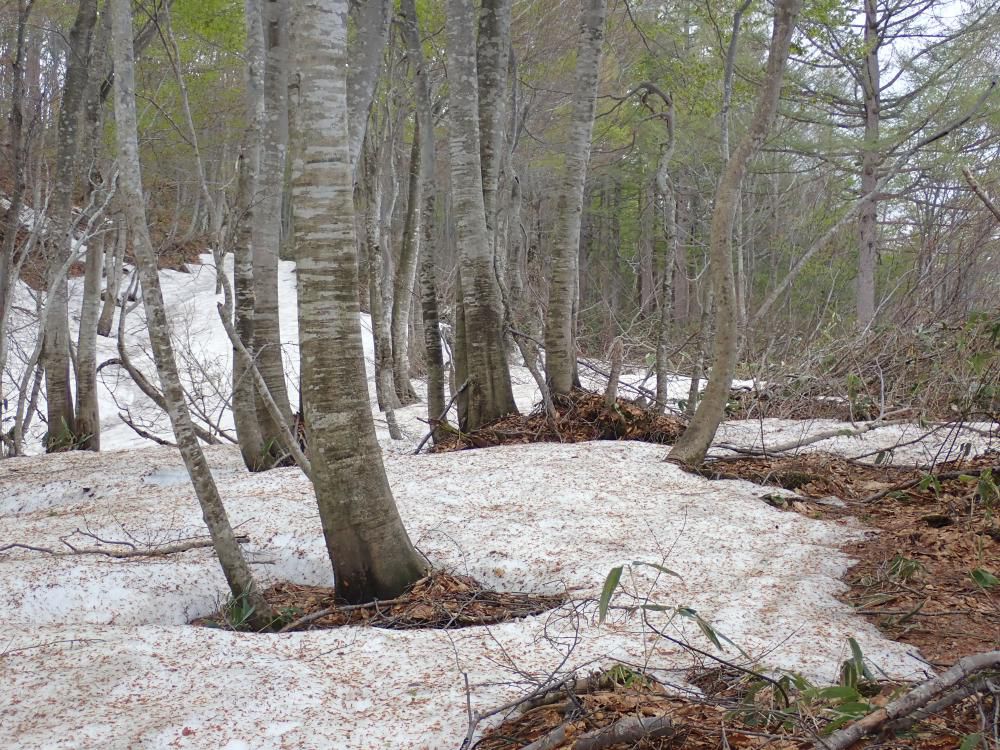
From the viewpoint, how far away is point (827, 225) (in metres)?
15.7

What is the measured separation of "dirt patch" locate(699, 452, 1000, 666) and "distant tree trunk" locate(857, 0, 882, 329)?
915 centimetres

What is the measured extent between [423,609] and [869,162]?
13.5 meters

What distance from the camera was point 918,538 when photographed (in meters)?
3.94

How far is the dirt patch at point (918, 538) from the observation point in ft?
9.61

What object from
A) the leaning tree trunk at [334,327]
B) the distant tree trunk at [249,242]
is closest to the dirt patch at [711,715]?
the leaning tree trunk at [334,327]

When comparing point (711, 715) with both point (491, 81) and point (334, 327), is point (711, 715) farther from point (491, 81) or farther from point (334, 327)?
point (491, 81)

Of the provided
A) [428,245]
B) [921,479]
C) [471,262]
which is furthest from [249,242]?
[921,479]

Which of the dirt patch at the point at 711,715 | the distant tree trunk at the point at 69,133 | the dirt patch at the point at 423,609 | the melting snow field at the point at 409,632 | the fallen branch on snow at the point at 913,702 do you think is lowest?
the dirt patch at the point at 423,609

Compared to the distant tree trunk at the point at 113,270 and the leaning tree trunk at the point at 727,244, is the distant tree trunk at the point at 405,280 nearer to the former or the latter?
the distant tree trunk at the point at 113,270

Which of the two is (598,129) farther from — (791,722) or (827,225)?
(791,722)

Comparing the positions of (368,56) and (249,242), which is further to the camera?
(368,56)

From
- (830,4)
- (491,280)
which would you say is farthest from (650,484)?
(830,4)

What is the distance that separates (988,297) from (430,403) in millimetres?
5807

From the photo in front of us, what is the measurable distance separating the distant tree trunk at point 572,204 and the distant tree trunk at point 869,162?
843 centimetres
